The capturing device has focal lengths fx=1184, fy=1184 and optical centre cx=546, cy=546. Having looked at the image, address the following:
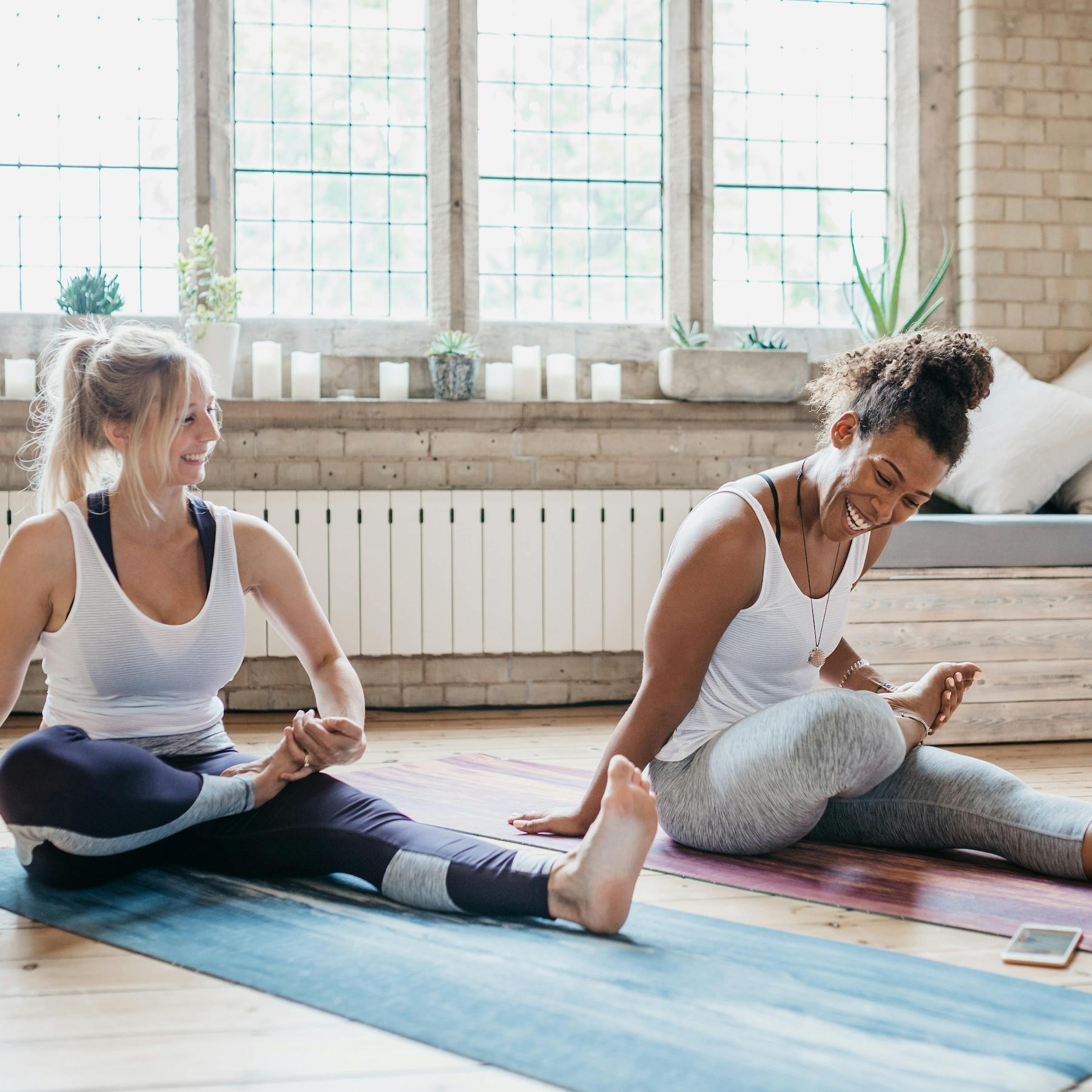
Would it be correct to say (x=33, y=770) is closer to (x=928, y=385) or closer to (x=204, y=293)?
(x=928, y=385)

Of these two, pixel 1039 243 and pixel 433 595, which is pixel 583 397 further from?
pixel 1039 243

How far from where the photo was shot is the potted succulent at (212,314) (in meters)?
3.99

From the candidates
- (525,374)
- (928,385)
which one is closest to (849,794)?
(928,385)

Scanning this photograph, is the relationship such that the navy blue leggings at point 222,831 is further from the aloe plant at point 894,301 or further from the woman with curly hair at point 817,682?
the aloe plant at point 894,301

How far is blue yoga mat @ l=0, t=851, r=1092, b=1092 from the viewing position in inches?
49.0

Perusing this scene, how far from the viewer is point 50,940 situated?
5.56ft

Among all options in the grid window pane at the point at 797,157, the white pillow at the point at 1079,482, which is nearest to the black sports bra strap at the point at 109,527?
the white pillow at the point at 1079,482

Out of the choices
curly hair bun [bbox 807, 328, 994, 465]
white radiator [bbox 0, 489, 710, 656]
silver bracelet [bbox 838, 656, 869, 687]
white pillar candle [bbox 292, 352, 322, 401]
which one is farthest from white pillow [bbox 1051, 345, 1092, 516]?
white pillar candle [bbox 292, 352, 322, 401]

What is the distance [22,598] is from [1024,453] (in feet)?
10.3

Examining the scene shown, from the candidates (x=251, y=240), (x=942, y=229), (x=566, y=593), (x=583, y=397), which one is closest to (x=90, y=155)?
(x=251, y=240)

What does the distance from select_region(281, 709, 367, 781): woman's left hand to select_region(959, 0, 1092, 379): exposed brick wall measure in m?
3.42

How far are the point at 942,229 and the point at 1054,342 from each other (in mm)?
607

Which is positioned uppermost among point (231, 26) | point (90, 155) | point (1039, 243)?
point (231, 26)

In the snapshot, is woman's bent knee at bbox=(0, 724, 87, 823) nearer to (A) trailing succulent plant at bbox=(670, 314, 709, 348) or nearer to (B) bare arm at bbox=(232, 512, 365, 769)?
(B) bare arm at bbox=(232, 512, 365, 769)
